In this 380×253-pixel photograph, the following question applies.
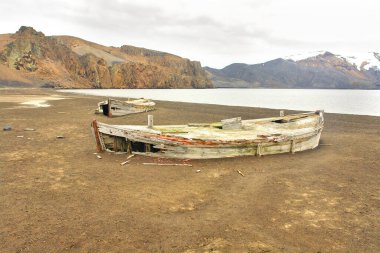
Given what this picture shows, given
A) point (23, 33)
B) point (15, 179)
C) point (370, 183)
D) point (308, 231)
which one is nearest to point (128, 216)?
point (308, 231)

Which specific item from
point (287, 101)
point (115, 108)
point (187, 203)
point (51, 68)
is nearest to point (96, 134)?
point (187, 203)

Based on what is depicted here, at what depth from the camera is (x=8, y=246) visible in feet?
19.7

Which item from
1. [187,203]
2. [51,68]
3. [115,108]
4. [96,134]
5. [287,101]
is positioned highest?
[51,68]

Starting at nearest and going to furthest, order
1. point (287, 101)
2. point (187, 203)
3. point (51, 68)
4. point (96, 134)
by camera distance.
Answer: point (187, 203)
point (96, 134)
point (287, 101)
point (51, 68)

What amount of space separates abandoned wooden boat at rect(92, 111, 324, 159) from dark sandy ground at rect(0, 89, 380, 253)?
52cm

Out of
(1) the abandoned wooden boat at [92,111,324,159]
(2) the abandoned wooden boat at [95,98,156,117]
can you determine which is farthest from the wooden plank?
(2) the abandoned wooden boat at [95,98,156,117]

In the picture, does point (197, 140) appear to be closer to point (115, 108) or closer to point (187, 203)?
point (187, 203)

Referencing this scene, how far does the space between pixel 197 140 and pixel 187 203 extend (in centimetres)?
456

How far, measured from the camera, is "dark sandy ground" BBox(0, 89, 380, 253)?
20.9ft

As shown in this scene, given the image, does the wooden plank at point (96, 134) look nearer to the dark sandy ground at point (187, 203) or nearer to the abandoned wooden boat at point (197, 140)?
the abandoned wooden boat at point (197, 140)

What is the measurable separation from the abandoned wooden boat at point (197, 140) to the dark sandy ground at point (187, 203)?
1.72ft

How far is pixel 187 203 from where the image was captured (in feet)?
28.0

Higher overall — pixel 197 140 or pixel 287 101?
pixel 197 140

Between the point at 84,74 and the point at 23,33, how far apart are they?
Result: 35.9 meters
